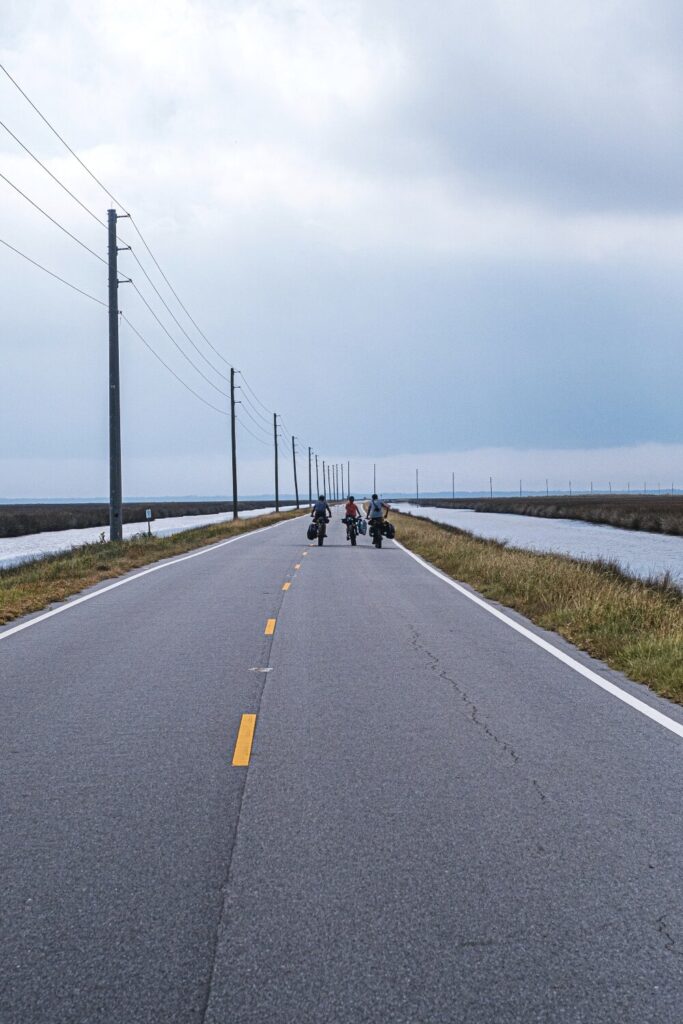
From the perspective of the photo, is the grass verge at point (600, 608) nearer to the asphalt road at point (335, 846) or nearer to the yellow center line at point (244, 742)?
the asphalt road at point (335, 846)

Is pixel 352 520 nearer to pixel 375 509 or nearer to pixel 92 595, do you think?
pixel 375 509

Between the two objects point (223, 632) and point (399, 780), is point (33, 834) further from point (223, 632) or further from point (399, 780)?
point (223, 632)

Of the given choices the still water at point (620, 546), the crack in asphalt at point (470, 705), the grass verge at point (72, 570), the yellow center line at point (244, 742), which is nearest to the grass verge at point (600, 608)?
the crack in asphalt at point (470, 705)

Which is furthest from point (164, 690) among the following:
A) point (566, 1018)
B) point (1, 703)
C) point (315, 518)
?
point (315, 518)

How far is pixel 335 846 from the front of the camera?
511cm

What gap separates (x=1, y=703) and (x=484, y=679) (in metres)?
4.65

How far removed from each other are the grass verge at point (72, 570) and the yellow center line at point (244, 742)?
304 inches

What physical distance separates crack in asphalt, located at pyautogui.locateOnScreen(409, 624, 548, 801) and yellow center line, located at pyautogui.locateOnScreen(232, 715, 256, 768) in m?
1.82

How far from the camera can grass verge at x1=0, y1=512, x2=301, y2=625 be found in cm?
1697

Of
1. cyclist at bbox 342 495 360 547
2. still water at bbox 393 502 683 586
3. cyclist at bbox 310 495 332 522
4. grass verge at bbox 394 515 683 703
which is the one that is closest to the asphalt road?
grass verge at bbox 394 515 683 703

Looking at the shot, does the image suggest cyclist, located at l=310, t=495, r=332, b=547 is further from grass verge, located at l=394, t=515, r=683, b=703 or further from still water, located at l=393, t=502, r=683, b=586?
grass verge, located at l=394, t=515, r=683, b=703

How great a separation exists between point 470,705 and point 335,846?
148 inches

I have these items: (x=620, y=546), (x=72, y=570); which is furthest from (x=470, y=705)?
(x=620, y=546)

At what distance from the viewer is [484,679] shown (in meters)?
9.95
